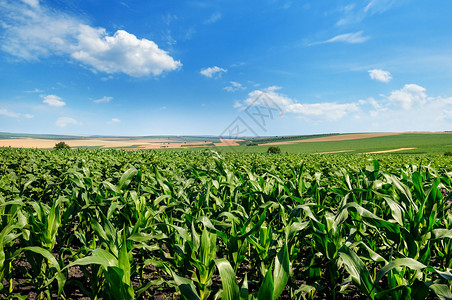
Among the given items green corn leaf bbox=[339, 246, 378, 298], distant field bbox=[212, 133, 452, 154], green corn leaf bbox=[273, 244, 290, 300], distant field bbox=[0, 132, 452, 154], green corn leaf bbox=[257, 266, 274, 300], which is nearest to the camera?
green corn leaf bbox=[257, 266, 274, 300]

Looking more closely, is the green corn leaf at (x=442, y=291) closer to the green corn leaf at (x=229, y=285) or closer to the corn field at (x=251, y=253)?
the corn field at (x=251, y=253)

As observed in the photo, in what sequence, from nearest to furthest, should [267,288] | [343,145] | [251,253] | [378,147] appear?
[267,288]
[251,253]
[378,147]
[343,145]

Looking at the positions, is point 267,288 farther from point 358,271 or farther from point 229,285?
point 358,271

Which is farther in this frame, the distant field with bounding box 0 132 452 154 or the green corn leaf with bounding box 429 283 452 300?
the distant field with bounding box 0 132 452 154

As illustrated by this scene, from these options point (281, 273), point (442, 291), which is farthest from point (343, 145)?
point (281, 273)

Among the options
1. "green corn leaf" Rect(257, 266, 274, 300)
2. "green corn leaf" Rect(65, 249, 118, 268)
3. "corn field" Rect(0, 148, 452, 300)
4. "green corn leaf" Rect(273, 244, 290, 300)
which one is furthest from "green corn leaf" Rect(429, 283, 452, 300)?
"green corn leaf" Rect(65, 249, 118, 268)

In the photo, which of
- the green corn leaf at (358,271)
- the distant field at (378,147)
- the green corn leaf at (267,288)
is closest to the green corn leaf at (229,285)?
the green corn leaf at (267,288)

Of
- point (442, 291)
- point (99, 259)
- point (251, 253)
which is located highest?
point (99, 259)

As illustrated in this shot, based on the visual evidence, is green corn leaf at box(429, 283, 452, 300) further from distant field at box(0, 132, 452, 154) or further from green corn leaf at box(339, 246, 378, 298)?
distant field at box(0, 132, 452, 154)

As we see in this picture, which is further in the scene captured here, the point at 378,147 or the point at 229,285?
the point at 378,147

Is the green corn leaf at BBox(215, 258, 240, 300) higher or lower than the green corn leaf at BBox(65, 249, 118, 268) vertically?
lower

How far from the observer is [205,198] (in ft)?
9.20

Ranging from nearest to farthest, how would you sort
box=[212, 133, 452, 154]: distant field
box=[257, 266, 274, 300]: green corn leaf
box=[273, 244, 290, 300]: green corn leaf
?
box=[257, 266, 274, 300]: green corn leaf < box=[273, 244, 290, 300]: green corn leaf < box=[212, 133, 452, 154]: distant field

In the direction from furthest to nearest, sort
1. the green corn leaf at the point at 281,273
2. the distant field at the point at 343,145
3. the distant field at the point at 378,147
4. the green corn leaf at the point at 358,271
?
1. the distant field at the point at 343,145
2. the distant field at the point at 378,147
3. the green corn leaf at the point at 358,271
4. the green corn leaf at the point at 281,273
